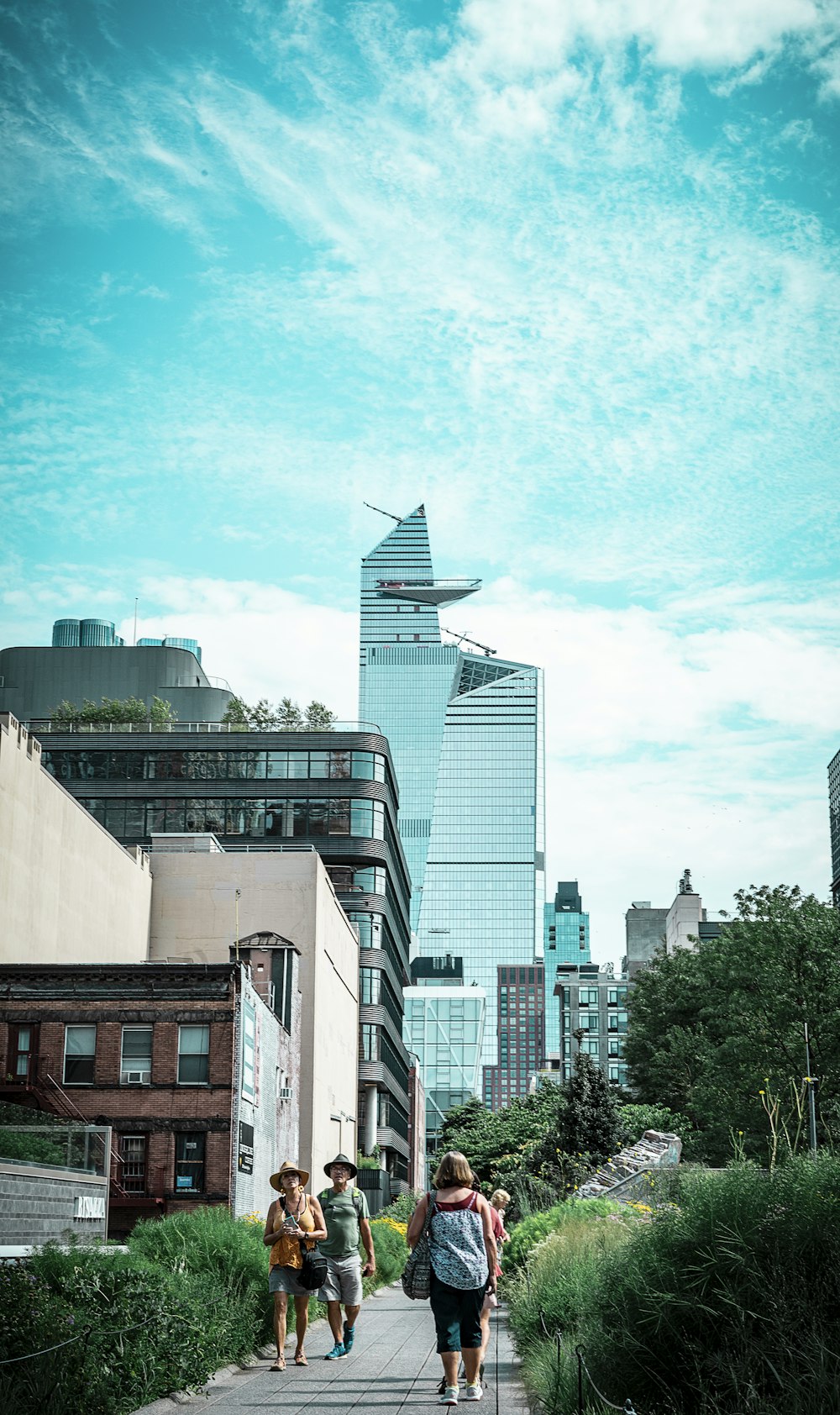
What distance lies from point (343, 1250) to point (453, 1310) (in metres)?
3.56

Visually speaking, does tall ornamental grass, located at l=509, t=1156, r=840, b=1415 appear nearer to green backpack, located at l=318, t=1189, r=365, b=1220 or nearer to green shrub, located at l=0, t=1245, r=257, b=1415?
green shrub, located at l=0, t=1245, r=257, b=1415

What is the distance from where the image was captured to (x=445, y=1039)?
16375 cm

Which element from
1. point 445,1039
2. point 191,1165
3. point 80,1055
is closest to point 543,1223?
point 191,1165

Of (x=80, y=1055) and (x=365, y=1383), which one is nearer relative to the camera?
(x=365, y=1383)

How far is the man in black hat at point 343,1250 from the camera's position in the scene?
561 inches

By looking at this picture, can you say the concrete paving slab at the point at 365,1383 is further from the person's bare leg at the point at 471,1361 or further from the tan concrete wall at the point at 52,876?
the tan concrete wall at the point at 52,876

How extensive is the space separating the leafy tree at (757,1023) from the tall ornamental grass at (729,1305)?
30.3 meters

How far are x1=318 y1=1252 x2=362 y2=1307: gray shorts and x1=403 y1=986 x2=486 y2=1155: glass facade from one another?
492 feet

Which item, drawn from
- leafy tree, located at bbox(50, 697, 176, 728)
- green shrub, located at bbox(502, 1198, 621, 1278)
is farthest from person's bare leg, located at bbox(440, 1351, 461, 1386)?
leafy tree, located at bbox(50, 697, 176, 728)

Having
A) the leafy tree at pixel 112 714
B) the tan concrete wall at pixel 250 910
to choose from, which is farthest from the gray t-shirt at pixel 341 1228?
the leafy tree at pixel 112 714

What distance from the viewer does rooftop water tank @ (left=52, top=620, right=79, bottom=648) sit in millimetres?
154125

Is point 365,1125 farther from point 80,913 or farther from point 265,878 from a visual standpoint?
point 80,913

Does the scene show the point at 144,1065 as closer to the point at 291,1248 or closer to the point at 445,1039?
the point at 291,1248

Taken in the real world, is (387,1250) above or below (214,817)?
below
